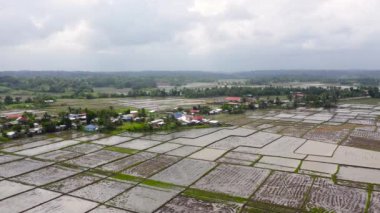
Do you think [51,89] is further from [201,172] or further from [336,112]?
[201,172]

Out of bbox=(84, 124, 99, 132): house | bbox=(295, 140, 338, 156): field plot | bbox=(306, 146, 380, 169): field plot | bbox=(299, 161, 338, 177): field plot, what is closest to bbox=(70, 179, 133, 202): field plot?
bbox=(299, 161, 338, 177): field plot

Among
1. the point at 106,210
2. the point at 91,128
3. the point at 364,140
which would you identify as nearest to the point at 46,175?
the point at 106,210

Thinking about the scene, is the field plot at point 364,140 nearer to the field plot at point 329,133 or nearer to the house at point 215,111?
the field plot at point 329,133

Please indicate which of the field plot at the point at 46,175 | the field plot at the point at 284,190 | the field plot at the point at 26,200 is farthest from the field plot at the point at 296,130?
the field plot at the point at 26,200

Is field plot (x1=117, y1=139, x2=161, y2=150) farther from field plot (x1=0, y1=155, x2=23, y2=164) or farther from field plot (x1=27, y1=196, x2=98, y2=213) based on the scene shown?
field plot (x1=27, y1=196, x2=98, y2=213)

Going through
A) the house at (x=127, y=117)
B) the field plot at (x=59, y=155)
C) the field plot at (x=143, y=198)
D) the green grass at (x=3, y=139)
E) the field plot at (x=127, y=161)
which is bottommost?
the field plot at (x=143, y=198)

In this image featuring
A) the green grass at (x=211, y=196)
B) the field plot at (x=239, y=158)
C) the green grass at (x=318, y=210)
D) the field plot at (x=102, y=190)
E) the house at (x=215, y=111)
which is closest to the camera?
the green grass at (x=318, y=210)

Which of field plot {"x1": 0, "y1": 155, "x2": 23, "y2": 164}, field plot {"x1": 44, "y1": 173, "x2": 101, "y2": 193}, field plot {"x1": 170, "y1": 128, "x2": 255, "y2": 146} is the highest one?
field plot {"x1": 0, "y1": 155, "x2": 23, "y2": 164}

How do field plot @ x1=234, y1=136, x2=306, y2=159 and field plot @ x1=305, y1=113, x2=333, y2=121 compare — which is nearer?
field plot @ x1=234, y1=136, x2=306, y2=159
